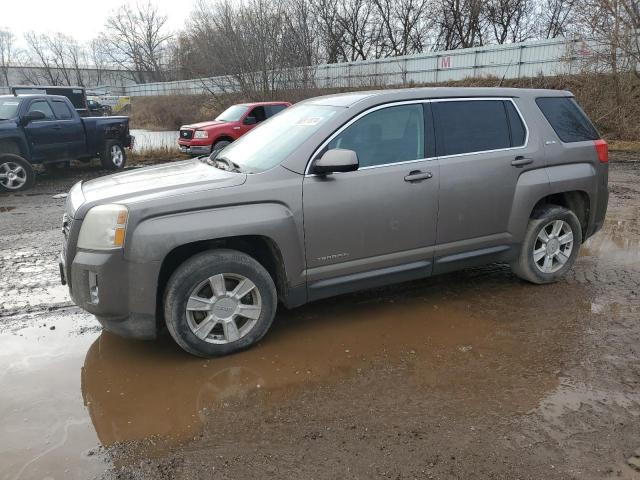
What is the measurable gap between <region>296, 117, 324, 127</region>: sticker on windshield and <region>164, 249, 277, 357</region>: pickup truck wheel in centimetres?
122

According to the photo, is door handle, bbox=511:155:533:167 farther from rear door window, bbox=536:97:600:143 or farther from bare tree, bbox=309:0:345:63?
bare tree, bbox=309:0:345:63

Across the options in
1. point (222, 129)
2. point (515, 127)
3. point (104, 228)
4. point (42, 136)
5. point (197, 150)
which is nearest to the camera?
point (104, 228)

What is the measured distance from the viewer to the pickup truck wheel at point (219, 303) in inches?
133

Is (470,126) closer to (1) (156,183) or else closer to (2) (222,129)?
(1) (156,183)

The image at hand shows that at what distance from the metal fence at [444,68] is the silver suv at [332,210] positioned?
1758 centimetres

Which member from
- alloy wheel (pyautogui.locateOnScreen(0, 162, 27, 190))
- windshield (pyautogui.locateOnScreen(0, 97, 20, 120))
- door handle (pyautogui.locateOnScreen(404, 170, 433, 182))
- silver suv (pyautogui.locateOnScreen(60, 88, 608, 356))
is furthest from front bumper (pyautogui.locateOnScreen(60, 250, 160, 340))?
windshield (pyautogui.locateOnScreen(0, 97, 20, 120))

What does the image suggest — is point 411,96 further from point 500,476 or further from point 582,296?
point 500,476

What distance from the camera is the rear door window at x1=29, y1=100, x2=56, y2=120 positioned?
36.1ft

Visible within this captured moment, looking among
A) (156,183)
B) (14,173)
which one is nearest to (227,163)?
(156,183)

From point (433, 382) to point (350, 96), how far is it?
239 cm

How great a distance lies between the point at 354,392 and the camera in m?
3.14

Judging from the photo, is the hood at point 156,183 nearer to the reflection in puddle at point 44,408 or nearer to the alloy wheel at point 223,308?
the alloy wheel at point 223,308

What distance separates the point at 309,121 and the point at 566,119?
102 inches

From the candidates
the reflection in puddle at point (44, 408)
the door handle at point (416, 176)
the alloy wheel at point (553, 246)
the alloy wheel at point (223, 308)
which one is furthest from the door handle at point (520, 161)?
the reflection in puddle at point (44, 408)
